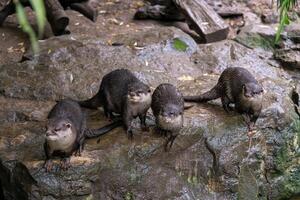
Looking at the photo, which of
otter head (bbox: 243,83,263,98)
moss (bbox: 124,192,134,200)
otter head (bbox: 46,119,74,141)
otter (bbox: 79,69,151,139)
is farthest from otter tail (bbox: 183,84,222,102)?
otter head (bbox: 46,119,74,141)

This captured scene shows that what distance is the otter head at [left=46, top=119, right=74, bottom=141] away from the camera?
7.95ft

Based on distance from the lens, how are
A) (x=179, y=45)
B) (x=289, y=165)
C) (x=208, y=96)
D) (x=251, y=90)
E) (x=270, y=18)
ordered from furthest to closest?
(x=270, y=18) < (x=179, y=45) < (x=289, y=165) < (x=208, y=96) < (x=251, y=90)

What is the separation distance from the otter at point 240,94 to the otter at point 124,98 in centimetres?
50

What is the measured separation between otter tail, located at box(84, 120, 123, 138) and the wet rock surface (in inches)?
1.4

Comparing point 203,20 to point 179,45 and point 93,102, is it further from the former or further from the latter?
point 93,102

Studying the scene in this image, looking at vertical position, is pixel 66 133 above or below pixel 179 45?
above

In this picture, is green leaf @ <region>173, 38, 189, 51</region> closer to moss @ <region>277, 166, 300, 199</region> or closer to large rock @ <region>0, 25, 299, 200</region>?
large rock @ <region>0, 25, 299, 200</region>

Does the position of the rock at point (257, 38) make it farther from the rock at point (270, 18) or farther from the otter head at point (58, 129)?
the otter head at point (58, 129)

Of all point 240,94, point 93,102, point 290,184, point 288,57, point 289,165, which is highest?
point 240,94

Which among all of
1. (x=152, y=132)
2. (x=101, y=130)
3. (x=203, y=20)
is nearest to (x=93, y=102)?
(x=101, y=130)

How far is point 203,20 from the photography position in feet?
14.9

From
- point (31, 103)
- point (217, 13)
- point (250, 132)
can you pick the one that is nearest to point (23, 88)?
point (31, 103)

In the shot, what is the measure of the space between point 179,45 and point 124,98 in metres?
1.51

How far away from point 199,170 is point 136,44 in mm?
1518
